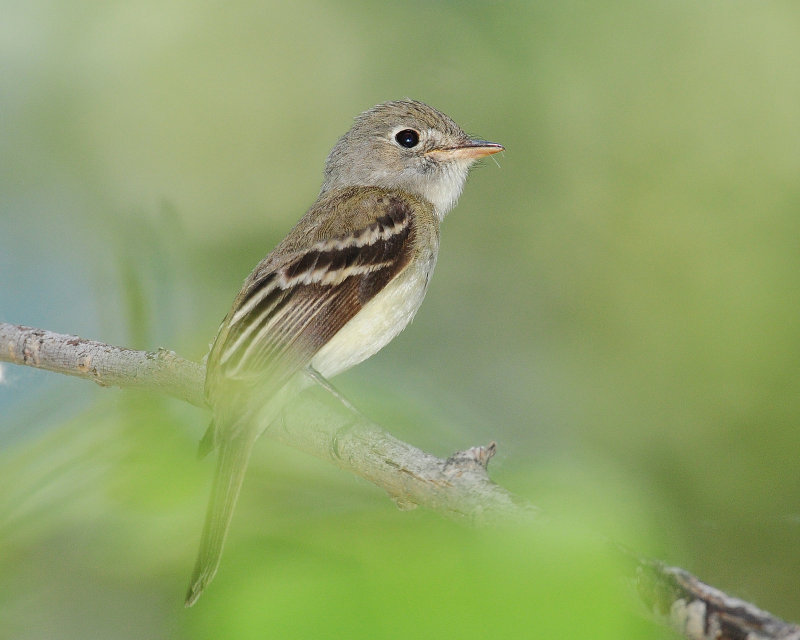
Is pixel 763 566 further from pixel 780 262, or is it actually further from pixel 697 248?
pixel 697 248

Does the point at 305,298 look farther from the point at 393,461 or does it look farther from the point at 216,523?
the point at 216,523

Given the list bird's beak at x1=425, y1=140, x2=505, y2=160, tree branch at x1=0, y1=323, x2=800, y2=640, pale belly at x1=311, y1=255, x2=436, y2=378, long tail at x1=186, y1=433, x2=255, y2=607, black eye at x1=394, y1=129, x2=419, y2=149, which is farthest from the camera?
black eye at x1=394, y1=129, x2=419, y2=149

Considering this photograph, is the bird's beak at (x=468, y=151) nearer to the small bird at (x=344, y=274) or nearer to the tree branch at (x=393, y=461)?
the small bird at (x=344, y=274)

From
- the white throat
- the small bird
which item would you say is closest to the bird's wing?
the small bird

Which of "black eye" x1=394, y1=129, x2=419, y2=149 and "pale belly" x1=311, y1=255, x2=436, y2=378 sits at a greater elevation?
"black eye" x1=394, y1=129, x2=419, y2=149

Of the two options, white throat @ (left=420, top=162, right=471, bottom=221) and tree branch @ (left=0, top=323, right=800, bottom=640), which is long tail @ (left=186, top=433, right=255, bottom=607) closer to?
tree branch @ (left=0, top=323, right=800, bottom=640)

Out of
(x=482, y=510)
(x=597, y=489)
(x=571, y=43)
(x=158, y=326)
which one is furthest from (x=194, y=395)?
(x=571, y=43)

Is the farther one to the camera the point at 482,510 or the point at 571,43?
the point at 571,43
